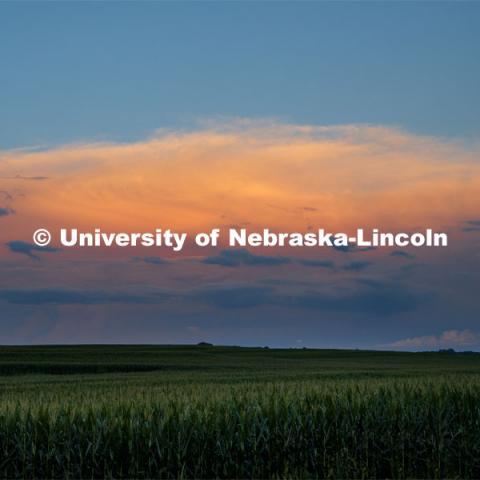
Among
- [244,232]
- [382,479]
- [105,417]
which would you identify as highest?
[244,232]

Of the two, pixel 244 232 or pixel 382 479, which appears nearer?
pixel 382 479

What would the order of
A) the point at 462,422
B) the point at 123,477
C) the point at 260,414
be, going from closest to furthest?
1. the point at 123,477
2. the point at 260,414
3. the point at 462,422

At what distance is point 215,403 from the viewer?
656 inches

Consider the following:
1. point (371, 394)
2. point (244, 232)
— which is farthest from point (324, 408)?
point (244, 232)

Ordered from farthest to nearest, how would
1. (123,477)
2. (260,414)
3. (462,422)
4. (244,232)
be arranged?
(244,232)
(462,422)
(260,414)
(123,477)

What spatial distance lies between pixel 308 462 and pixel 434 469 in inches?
109

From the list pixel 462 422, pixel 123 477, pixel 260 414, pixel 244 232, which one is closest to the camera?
pixel 123 477

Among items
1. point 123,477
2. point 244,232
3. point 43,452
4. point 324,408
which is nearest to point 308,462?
point 324,408

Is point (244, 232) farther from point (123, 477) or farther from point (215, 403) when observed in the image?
point (123, 477)

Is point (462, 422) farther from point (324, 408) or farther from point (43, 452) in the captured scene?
point (43, 452)

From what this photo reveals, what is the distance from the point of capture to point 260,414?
1583cm

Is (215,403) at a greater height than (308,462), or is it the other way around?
(215,403)

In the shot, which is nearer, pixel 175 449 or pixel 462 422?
pixel 175 449

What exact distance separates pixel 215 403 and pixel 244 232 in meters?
16.9
